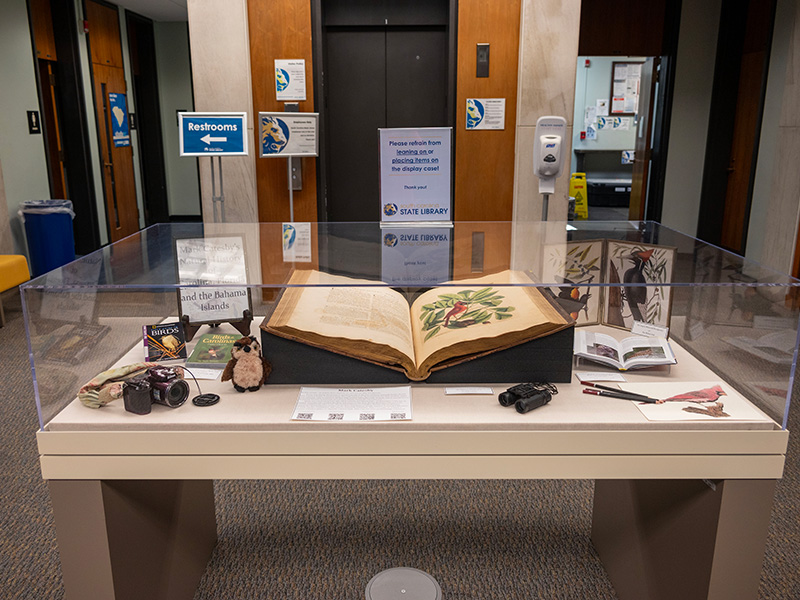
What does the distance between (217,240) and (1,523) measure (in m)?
1.33

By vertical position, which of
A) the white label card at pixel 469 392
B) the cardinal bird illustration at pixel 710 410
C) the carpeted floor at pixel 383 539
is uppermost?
the white label card at pixel 469 392

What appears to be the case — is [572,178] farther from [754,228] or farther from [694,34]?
[754,228]

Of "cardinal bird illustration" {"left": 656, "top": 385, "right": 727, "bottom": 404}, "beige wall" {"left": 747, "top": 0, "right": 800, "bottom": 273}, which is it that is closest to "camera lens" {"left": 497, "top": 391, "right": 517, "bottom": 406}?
"cardinal bird illustration" {"left": 656, "top": 385, "right": 727, "bottom": 404}

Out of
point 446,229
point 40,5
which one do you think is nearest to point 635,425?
point 446,229

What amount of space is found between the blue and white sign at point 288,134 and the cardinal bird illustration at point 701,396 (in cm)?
370

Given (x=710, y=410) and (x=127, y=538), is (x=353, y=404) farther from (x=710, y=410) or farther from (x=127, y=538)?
(x=710, y=410)

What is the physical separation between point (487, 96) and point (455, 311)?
395 centimetres

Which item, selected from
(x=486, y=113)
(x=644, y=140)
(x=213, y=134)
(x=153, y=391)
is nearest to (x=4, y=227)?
(x=213, y=134)

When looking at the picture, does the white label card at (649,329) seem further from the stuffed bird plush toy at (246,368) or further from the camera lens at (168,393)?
the camera lens at (168,393)

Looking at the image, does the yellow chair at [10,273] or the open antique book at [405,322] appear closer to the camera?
the open antique book at [405,322]

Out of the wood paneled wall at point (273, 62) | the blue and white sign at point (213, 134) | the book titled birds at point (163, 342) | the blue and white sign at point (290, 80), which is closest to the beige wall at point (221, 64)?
the wood paneled wall at point (273, 62)

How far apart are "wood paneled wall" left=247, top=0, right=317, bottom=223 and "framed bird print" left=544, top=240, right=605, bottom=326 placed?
3828 mm

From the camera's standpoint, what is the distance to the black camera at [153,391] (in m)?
1.44

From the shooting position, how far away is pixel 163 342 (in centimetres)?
177
